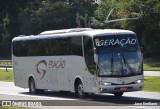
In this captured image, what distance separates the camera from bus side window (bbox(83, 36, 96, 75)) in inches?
887

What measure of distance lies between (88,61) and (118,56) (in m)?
1.52

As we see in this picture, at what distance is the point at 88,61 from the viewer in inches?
904

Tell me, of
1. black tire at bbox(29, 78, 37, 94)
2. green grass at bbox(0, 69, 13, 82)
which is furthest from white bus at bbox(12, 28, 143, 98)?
green grass at bbox(0, 69, 13, 82)

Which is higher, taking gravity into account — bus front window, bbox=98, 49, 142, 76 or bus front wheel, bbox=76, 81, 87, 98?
bus front window, bbox=98, 49, 142, 76

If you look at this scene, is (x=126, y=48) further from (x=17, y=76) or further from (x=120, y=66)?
(x=17, y=76)

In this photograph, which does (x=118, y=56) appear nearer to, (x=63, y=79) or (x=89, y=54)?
(x=89, y=54)

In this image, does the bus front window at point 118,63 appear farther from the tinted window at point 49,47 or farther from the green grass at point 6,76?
the green grass at point 6,76

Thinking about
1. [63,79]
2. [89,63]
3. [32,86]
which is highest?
[89,63]

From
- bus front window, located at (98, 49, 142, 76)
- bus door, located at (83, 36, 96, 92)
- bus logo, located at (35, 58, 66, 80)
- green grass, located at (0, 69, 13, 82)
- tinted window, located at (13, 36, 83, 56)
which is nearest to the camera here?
bus front window, located at (98, 49, 142, 76)

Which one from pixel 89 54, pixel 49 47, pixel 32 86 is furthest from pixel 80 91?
pixel 32 86

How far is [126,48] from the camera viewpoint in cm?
2255

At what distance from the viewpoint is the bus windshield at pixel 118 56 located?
22.0 m

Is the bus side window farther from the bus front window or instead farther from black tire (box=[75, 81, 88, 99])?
black tire (box=[75, 81, 88, 99])

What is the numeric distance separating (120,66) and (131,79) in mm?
768
